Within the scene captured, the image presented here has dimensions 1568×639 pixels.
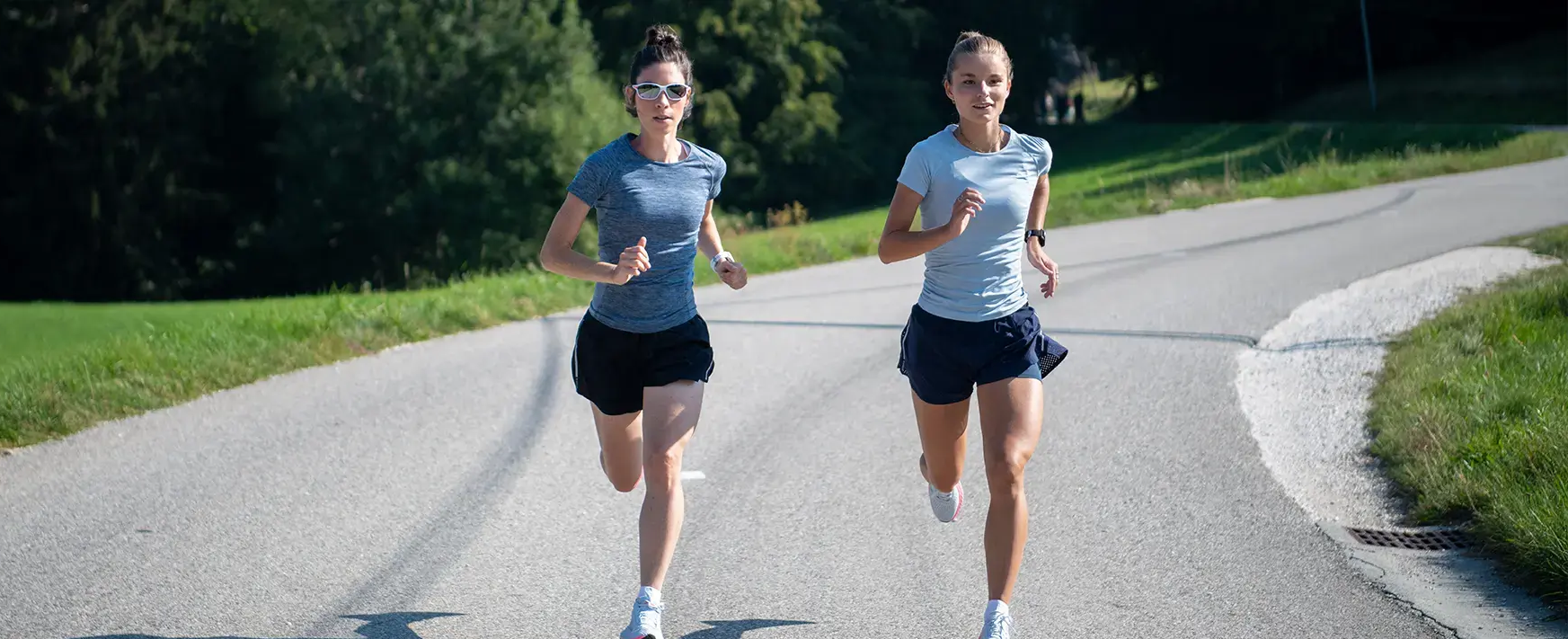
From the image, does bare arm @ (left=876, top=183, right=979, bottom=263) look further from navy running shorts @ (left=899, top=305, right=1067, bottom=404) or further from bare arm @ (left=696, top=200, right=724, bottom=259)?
bare arm @ (left=696, top=200, right=724, bottom=259)

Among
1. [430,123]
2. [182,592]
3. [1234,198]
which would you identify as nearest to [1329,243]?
[1234,198]

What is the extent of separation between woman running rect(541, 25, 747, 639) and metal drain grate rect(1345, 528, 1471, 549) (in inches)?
111

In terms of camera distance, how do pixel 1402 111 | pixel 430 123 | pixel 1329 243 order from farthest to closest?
pixel 1402 111 < pixel 430 123 < pixel 1329 243

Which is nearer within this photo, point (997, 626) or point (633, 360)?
point (997, 626)

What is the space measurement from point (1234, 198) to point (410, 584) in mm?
20079

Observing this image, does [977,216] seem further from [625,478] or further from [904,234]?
[625,478]

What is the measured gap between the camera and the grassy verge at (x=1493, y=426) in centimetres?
565

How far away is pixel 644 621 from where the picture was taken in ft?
16.0

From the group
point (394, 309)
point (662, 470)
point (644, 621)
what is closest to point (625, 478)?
point (662, 470)

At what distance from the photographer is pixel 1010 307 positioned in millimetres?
5211

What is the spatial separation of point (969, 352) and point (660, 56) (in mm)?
1420

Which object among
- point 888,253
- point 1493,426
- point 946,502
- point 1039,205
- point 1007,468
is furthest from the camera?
point 1493,426

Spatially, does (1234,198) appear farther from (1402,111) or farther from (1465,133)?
(1402,111)

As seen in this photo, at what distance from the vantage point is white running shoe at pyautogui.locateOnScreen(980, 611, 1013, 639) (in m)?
4.79
